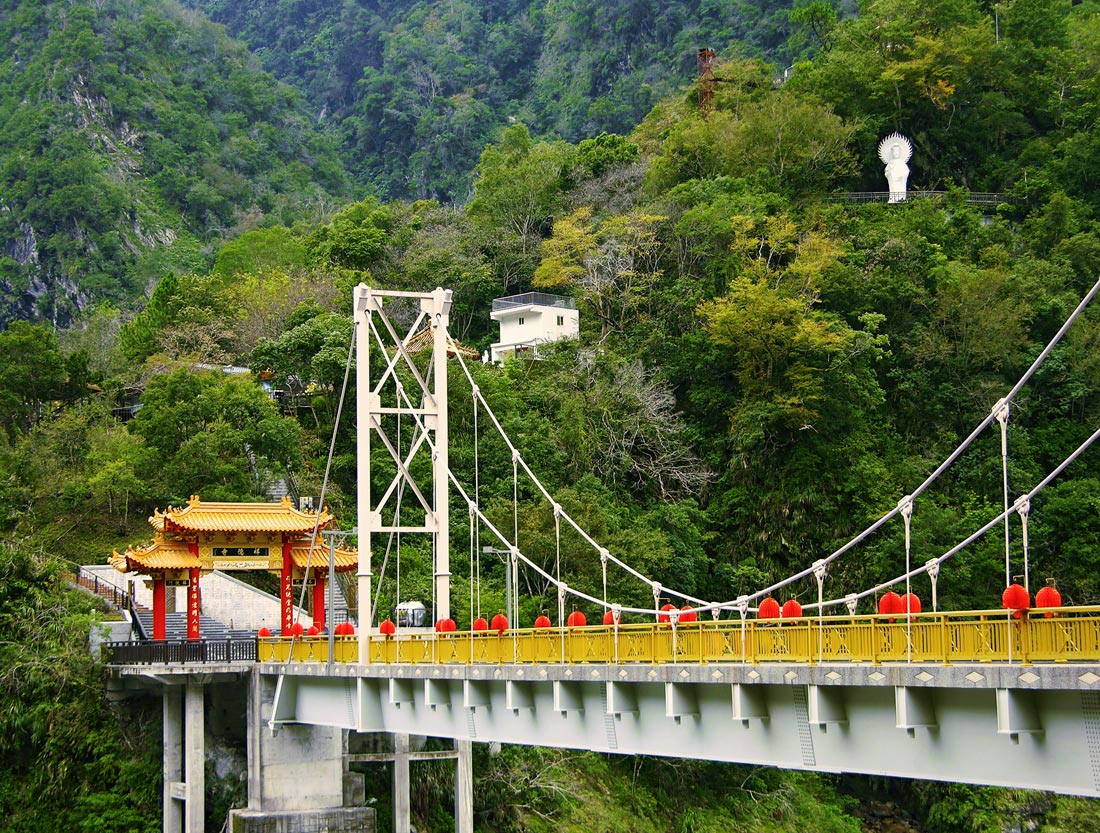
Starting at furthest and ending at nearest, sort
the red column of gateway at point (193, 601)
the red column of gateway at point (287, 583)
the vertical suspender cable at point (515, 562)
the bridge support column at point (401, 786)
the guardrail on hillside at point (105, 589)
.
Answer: the guardrail on hillside at point (105, 589), the red column of gateway at point (287, 583), the red column of gateway at point (193, 601), the bridge support column at point (401, 786), the vertical suspender cable at point (515, 562)

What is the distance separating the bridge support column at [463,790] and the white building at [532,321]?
79.7ft

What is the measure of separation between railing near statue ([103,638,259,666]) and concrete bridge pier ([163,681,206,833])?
0.61m

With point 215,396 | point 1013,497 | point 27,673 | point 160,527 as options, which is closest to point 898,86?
point 1013,497

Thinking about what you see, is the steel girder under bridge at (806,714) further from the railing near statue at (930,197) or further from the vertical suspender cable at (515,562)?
the railing near statue at (930,197)

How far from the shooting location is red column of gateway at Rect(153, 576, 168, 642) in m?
34.1

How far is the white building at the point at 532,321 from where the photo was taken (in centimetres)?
5469

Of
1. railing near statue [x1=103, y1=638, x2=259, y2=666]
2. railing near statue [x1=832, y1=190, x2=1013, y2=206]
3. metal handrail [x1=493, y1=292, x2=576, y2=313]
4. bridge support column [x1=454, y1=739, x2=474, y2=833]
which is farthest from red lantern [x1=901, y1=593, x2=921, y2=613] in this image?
railing near statue [x1=832, y1=190, x2=1013, y2=206]

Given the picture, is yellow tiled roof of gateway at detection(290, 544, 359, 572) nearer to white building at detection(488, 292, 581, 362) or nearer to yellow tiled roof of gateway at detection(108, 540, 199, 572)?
yellow tiled roof of gateway at detection(108, 540, 199, 572)

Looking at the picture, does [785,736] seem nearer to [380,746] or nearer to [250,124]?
[380,746]

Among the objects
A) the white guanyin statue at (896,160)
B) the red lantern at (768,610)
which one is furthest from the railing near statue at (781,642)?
the white guanyin statue at (896,160)

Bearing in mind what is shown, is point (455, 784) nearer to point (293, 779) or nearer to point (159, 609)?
point (293, 779)

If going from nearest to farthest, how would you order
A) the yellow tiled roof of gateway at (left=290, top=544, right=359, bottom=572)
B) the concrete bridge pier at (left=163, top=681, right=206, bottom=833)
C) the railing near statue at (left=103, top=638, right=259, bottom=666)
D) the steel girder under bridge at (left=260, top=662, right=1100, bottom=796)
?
the steel girder under bridge at (left=260, top=662, right=1100, bottom=796) → the concrete bridge pier at (left=163, top=681, right=206, bottom=833) → the railing near statue at (left=103, top=638, right=259, bottom=666) → the yellow tiled roof of gateway at (left=290, top=544, right=359, bottom=572)

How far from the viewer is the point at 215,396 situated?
4447 centimetres

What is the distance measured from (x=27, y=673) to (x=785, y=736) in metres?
19.3
